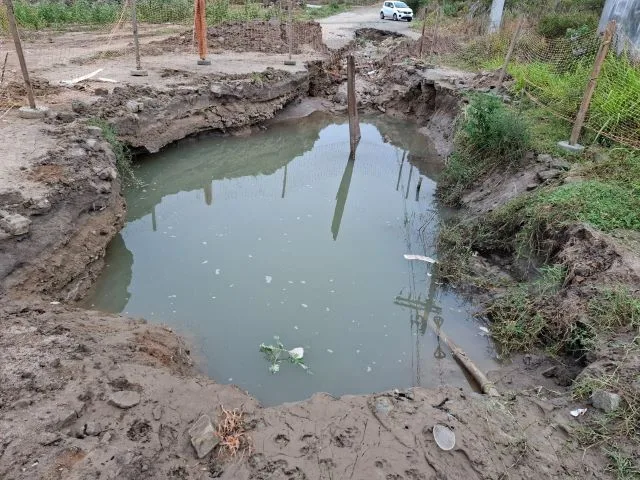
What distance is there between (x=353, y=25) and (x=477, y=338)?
74.4 feet

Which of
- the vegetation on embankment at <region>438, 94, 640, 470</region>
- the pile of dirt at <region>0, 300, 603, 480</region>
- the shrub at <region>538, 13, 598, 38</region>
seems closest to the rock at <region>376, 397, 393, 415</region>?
the pile of dirt at <region>0, 300, 603, 480</region>

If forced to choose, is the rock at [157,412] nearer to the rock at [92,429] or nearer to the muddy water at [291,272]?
the rock at [92,429]

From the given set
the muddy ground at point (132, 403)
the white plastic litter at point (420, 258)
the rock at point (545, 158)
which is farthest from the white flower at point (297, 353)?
the rock at point (545, 158)

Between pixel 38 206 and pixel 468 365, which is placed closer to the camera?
pixel 468 365

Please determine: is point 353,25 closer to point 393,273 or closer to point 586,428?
point 393,273

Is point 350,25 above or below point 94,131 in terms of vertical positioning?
above

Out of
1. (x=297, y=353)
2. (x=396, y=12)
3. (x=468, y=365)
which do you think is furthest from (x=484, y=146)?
(x=396, y=12)

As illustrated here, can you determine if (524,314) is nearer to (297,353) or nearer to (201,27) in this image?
(297,353)

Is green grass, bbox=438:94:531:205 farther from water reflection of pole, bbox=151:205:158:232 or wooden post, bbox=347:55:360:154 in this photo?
water reflection of pole, bbox=151:205:158:232

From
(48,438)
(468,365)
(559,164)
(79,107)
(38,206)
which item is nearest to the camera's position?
(48,438)

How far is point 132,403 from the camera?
3402mm

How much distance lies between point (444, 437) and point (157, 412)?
2.14 m

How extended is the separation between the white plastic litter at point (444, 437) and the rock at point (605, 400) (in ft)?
4.16

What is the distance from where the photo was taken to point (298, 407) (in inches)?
145
